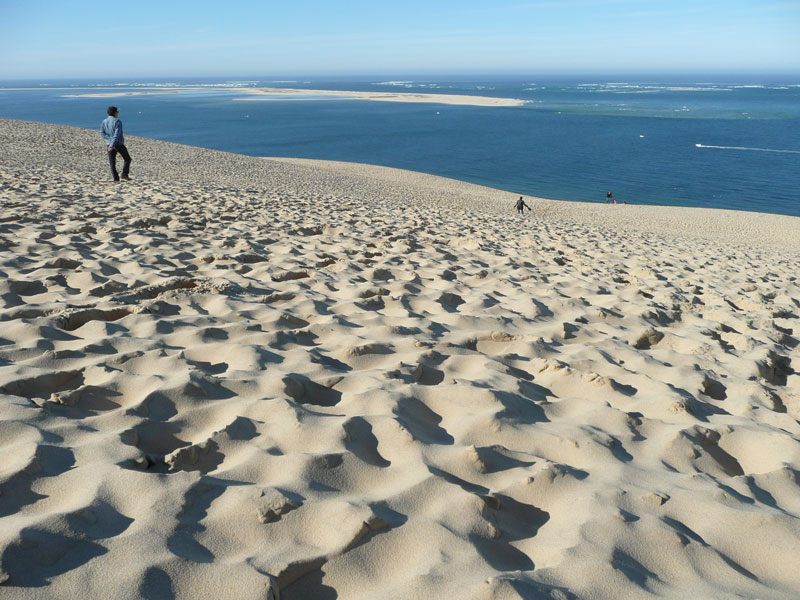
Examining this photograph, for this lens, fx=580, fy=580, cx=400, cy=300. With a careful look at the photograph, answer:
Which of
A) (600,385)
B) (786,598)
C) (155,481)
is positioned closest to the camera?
(786,598)

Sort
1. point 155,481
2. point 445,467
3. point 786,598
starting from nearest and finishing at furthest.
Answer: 1. point 786,598
2. point 155,481
3. point 445,467

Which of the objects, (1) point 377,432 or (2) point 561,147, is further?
(2) point 561,147

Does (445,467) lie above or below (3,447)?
below

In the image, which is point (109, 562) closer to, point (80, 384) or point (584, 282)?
point (80, 384)

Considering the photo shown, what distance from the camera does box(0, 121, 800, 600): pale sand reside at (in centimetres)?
164

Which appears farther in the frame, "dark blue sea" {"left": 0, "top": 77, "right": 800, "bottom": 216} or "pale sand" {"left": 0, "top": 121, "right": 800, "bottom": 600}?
"dark blue sea" {"left": 0, "top": 77, "right": 800, "bottom": 216}

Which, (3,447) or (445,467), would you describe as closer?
(3,447)

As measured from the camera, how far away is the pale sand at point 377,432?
5.39ft

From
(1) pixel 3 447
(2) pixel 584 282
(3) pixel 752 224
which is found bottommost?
(3) pixel 752 224

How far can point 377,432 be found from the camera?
2.38 meters

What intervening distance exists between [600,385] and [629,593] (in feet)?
5.13

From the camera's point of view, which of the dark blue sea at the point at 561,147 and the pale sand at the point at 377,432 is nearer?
the pale sand at the point at 377,432

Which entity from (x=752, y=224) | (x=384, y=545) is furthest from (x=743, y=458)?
(x=752, y=224)

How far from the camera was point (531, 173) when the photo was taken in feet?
122
